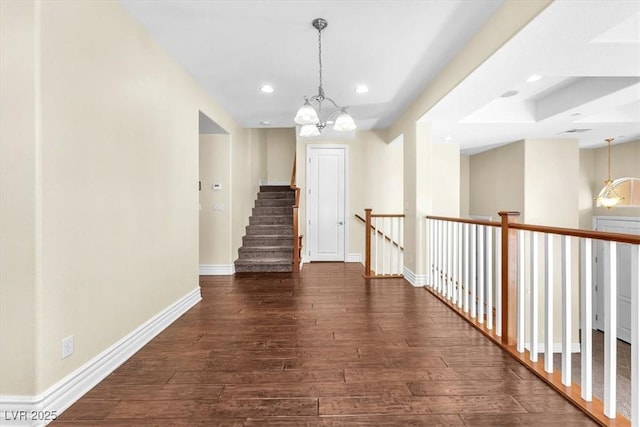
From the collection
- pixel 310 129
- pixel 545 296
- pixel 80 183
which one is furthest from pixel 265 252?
pixel 545 296

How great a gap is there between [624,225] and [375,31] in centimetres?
650

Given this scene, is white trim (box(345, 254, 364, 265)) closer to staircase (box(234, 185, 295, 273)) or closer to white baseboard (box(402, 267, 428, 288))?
staircase (box(234, 185, 295, 273))

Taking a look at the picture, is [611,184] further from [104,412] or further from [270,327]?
[104,412]

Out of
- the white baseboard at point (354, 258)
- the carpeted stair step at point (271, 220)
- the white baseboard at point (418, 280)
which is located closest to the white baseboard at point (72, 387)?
the white baseboard at point (418, 280)

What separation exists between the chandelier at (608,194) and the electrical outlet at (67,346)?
7.04 meters

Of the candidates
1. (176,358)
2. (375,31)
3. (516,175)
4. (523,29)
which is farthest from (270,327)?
(516,175)

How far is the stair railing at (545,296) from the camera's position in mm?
1567

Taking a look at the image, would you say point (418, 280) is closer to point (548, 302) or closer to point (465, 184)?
point (548, 302)

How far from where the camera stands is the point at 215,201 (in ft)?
16.4

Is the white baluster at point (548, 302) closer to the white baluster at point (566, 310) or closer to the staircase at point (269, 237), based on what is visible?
the white baluster at point (566, 310)

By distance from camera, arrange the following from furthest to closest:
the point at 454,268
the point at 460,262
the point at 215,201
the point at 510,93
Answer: the point at 215,201, the point at 510,93, the point at 454,268, the point at 460,262

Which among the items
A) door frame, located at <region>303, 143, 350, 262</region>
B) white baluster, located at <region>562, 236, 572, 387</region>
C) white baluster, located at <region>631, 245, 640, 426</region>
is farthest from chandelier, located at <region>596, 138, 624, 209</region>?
white baluster, located at <region>631, 245, 640, 426</region>

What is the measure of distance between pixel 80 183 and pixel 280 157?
644 cm

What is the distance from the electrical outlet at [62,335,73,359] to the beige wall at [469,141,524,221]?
6803mm
